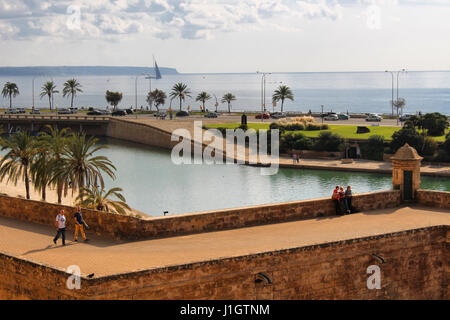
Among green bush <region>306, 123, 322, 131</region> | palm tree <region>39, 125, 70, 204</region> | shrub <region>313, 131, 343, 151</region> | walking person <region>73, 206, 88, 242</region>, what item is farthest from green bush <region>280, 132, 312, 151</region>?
walking person <region>73, 206, 88, 242</region>

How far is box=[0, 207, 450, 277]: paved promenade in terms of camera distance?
51.9ft

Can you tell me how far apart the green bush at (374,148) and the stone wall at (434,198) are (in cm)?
3721

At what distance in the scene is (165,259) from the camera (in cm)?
1580

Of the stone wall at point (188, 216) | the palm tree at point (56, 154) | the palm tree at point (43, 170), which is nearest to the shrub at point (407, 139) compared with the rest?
the palm tree at point (56, 154)

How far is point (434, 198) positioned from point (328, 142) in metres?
39.3

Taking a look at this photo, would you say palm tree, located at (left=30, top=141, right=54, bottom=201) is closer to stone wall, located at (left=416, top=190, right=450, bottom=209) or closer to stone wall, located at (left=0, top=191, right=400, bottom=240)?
stone wall, located at (left=0, top=191, right=400, bottom=240)

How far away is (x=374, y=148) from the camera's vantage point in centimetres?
5991

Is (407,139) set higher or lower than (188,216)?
higher

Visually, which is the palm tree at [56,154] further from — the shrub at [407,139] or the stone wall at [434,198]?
the shrub at [407,139]

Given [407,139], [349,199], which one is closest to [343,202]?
[349,199]

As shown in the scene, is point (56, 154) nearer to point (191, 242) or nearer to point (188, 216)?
point (188, 216)

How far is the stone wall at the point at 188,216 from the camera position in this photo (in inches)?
711
